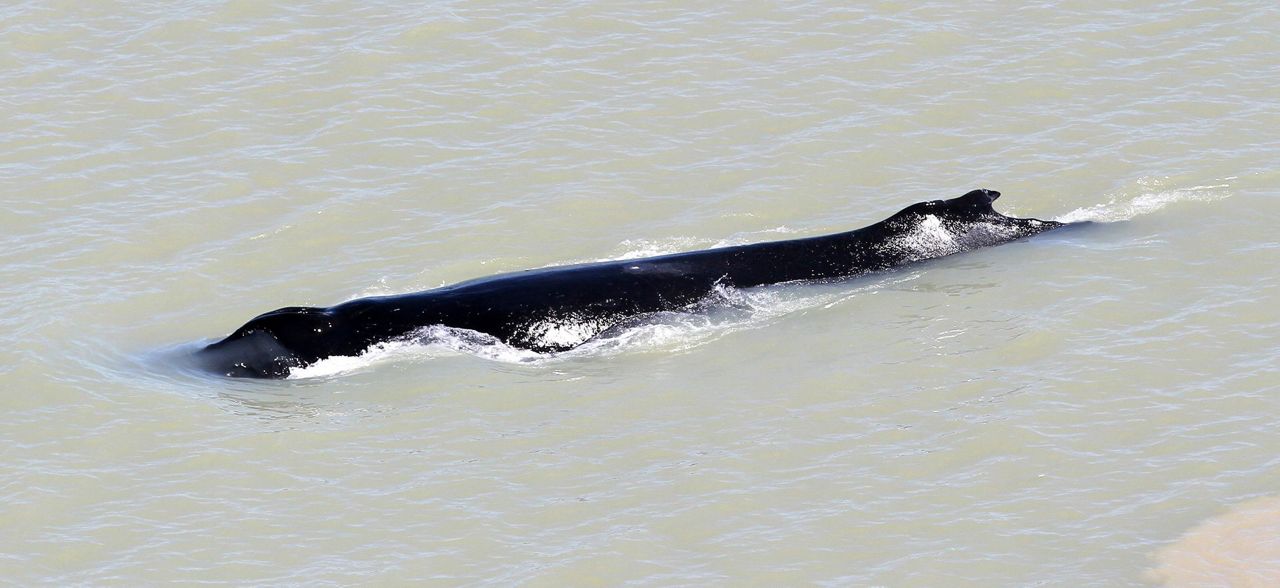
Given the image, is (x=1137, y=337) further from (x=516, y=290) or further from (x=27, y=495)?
(x=27, y=495)

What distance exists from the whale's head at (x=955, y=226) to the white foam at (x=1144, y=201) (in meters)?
0.77

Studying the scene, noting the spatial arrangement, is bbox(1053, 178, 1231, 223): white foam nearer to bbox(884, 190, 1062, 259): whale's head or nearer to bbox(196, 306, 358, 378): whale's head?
bbox(884, 190, 1062, 259): whale's head

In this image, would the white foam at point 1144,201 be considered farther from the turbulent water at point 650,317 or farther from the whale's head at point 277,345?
the whale's head at point 277,345

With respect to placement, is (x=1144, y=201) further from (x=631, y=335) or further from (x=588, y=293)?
(x=588, y=293)

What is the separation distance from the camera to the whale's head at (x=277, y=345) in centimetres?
1675

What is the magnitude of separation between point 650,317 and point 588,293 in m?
0.74

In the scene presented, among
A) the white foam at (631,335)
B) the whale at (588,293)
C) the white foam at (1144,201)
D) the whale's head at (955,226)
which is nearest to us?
the white foam at (631,335)

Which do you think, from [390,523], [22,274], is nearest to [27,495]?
[390,523]

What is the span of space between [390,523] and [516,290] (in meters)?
4.81

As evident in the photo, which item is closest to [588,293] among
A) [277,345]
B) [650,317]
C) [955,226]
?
[650,317]

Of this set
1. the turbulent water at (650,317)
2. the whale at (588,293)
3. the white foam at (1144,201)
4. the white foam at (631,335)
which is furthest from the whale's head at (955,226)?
the white foam at (631,335)

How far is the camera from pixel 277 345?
16859 millimetres

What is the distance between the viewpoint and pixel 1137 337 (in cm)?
1619

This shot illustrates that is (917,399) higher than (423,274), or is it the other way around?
(423,274)
